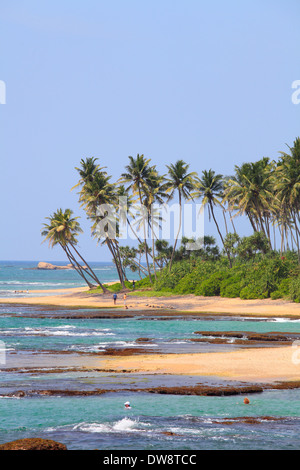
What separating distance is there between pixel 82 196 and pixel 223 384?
187 feet

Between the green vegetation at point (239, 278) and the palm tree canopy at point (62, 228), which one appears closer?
the green vegetation at point (239, 278)

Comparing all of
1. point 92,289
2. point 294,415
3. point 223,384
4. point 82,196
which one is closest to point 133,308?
point 82,196

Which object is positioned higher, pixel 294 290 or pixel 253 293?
pixel 294 290

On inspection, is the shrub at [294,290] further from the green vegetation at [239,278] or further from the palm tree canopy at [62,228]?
the palm tree canopy at [62,228]

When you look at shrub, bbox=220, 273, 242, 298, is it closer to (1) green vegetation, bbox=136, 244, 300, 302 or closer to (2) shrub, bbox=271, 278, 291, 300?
(1) green vegetation, bbox=136, 244, 300, 302

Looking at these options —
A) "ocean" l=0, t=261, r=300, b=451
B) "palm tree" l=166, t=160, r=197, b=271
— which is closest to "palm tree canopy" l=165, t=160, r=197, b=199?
"palm tree" l=166, t=160, r=197, b=271

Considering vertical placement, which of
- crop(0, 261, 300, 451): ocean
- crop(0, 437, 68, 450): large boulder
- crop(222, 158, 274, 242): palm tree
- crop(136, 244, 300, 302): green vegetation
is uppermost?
crop(222, 158, 274, 242): palm tree

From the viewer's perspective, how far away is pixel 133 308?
5941 cm

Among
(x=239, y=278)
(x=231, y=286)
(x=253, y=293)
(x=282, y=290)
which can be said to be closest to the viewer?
(x=282, y=290)

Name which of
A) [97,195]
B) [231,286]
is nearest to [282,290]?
[231,286]

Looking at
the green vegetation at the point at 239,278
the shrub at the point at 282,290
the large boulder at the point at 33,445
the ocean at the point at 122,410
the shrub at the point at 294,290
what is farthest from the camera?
the green vegetation at the point at 239,278

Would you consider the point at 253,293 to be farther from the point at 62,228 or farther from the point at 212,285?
the point at 62,228

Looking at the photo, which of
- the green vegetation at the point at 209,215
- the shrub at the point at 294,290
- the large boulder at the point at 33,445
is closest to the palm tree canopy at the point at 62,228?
the green vegetation at the point at 209,215
